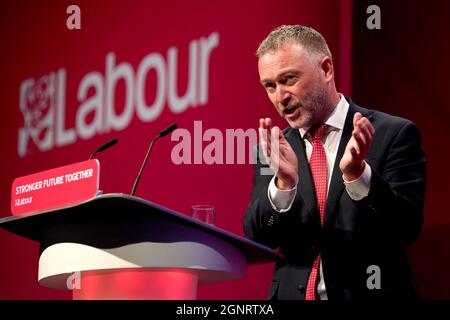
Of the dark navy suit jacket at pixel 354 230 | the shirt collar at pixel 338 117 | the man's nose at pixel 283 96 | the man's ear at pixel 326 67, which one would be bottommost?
the dark navy suit jacket at pixel 354 230

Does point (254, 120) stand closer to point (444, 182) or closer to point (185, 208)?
point (185, 208)

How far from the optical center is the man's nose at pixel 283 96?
245cm

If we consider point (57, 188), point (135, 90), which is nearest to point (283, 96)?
point (57, 188)

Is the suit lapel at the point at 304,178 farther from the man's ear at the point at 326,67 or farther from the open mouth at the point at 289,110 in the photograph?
the man's ear at the point at 326,67

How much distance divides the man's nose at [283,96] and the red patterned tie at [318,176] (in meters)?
0.13

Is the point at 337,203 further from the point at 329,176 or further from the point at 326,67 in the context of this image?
the point at 326,67

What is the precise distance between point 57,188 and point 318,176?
0.84m

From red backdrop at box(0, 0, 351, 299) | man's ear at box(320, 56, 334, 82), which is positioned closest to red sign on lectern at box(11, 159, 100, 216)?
man's ear at box(320, 56, 334, 82)

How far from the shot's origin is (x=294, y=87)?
2.47 metres

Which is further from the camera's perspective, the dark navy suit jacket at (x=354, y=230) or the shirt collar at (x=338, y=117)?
the shirt collar at (x=338, y=117)

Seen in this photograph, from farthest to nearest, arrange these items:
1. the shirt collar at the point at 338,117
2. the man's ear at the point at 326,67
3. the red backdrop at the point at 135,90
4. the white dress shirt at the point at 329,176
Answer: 1. the red backdrop at the point at 135,90
2. the man's ear at the point at 326,67
3. the shirt collar at the point at 338,117
4. the white dress shirt at the point at 329,176

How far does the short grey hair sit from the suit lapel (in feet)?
1.03

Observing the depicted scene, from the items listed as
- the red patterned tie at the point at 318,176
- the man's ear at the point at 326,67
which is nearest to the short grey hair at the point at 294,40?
the man's ear at the point at 326,67

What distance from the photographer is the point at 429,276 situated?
10.6 ft
